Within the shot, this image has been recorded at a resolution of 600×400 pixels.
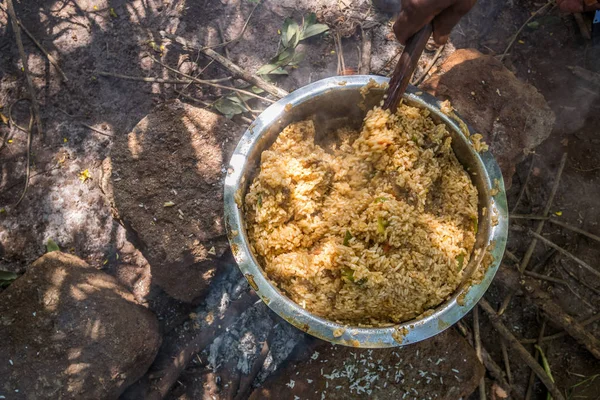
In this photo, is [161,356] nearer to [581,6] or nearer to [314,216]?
[314,216]

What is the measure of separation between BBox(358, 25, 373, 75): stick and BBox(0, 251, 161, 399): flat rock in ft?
11.1

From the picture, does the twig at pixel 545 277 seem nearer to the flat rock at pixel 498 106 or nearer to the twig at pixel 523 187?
the twig at pixel 523 187

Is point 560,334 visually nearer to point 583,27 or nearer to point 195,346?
point 583,27

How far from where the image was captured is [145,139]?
3600 mm

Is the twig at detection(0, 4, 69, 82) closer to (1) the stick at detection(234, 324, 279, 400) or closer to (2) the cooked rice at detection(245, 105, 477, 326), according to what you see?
(2) the cooked rice at detection(245, 105, 477, 326)

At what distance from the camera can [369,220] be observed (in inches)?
110

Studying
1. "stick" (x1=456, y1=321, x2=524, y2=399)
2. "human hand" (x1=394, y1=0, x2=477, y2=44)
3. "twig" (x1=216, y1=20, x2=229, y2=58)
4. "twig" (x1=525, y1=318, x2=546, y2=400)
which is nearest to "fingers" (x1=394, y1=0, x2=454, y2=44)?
"human hand" (x1=394, y1=0, x2=477, y2=44)

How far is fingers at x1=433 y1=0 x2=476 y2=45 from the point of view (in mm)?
2666

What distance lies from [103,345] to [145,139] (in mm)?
1815

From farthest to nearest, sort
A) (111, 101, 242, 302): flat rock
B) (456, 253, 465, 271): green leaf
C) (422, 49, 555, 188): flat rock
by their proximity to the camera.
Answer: (422, 49, 555, 188): flat rock
(111, 101, 242, 302): flat rock
(456, 253, 465, 271): green leaf

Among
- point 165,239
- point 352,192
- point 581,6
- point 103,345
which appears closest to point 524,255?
point 352,192

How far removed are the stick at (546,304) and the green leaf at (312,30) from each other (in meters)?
3.15

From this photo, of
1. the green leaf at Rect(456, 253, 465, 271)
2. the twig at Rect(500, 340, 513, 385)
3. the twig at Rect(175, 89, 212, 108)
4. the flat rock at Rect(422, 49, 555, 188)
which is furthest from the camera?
the twig at Rect(175, 89, 212, 108)

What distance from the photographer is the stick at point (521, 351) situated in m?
3.81
